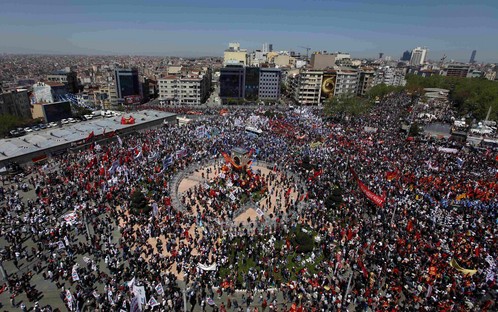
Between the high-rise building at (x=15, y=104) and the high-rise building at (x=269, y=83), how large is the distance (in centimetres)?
6655

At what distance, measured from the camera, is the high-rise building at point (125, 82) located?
280ft

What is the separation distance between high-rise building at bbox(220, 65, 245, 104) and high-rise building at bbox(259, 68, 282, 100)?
7.05m

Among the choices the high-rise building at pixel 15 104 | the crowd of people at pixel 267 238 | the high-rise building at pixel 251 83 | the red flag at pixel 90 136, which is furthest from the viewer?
the high-rise building at pixel 251 83

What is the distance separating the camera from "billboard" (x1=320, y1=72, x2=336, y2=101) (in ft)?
298

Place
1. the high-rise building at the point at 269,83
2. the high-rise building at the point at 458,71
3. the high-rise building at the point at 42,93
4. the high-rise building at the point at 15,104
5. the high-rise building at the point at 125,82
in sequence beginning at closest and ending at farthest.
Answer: the high-rise building at the point at 15,104 → the high-rise building at the point at 42,93 → the high-rise building at the point at 125,82 → the high-rise building at the point at 269,83 → the high-rise building at the point at 458,71

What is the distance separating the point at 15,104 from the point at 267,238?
72.2 m

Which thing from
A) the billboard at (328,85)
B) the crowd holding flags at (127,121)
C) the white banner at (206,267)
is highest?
the billboard at (328,85)

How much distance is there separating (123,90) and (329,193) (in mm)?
78870

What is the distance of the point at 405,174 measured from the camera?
34.4 m

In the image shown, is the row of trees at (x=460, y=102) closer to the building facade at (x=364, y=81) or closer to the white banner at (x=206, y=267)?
the building facade at (x=364, y=81)

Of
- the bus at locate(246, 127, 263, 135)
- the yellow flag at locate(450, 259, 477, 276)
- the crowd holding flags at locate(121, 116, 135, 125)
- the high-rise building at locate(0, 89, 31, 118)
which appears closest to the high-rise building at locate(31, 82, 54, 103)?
the high-rise building at locate(0, 89, 31, 118)

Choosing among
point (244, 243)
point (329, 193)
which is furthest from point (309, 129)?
point (244, 243)

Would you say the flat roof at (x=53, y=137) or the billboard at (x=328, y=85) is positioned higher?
the billboard at (x=328, y=85)

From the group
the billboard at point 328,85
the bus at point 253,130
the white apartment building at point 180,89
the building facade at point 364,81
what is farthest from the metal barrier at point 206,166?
the building facade at point 364,81
